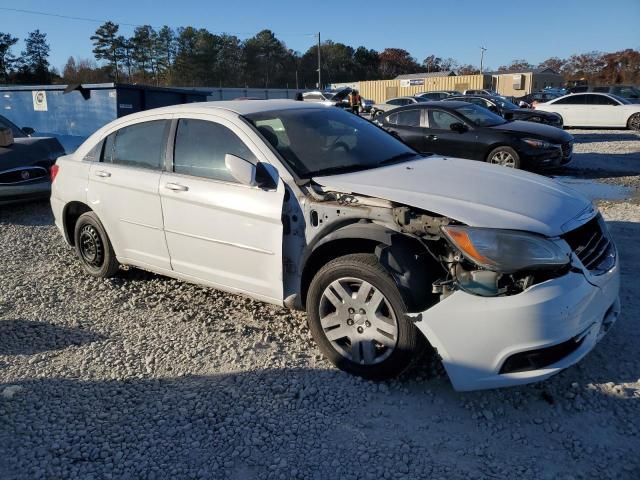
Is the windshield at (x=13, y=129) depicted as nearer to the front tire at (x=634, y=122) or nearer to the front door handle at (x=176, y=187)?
the front door handle at (x=176, y=187)

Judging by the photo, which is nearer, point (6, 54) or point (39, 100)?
point (39, 100)

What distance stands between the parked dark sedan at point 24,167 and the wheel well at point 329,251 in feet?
19.6

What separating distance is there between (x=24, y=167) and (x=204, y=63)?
6874 centimetres

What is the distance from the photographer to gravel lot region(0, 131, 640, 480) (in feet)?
8.53

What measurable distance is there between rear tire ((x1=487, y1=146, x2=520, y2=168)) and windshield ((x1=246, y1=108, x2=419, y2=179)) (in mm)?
6095

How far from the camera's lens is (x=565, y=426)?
2.79 meters

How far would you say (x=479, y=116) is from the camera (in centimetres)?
1075

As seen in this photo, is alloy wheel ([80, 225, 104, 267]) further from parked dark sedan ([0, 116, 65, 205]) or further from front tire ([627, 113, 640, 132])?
front tire ([627, 113, 640, 132])

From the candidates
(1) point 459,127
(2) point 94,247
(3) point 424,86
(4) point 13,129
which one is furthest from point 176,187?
(3) point 424,86

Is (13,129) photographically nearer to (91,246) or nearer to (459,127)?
(91,246)

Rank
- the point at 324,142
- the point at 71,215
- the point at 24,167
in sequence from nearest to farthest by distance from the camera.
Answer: the point at 324,142
the point at 71,215
the point at 24,167

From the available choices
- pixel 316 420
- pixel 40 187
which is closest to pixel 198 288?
pixel 316 420

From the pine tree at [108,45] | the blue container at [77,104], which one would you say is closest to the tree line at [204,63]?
the pine tree at [108,45]

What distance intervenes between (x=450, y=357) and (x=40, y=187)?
708cm
